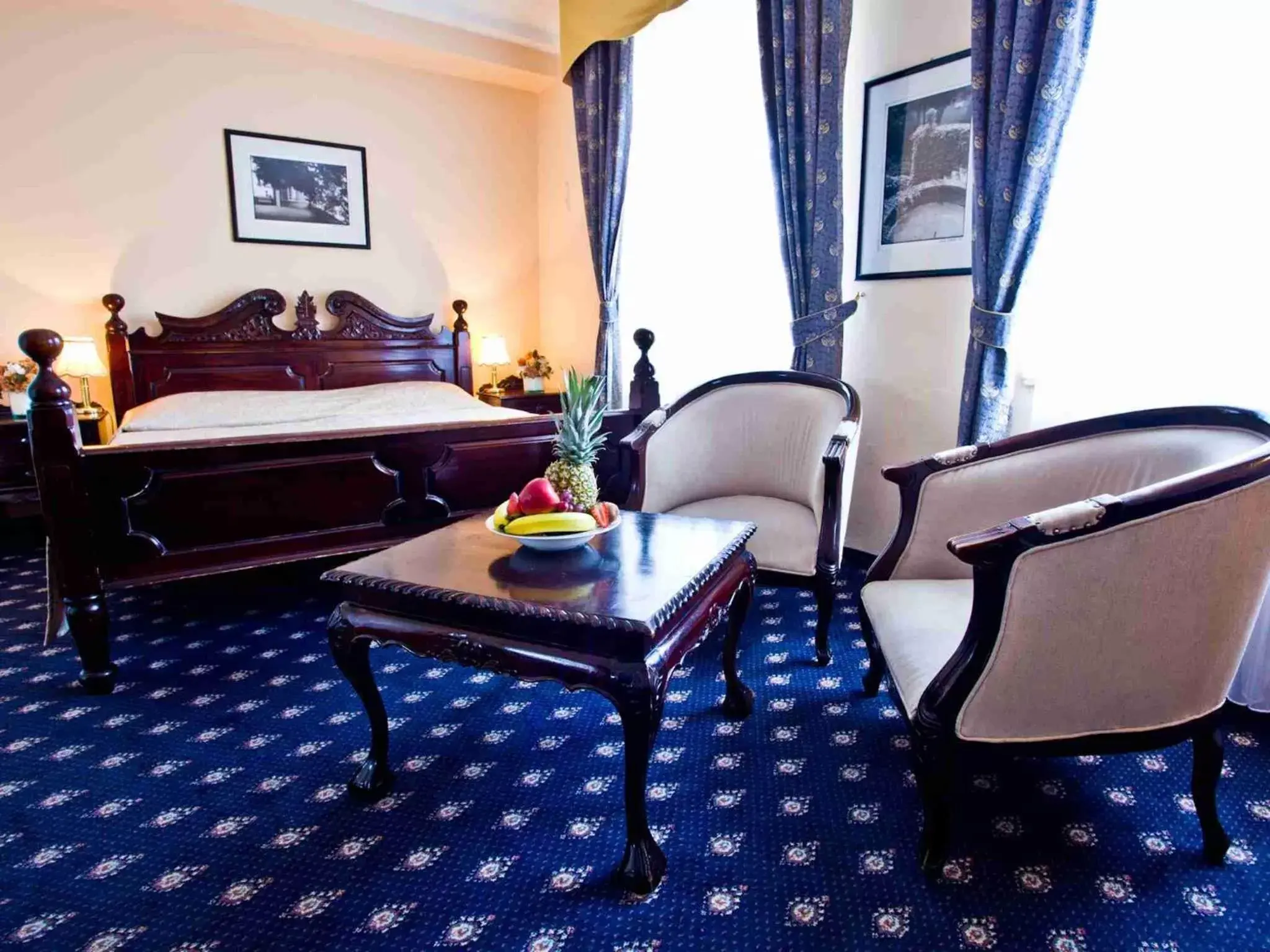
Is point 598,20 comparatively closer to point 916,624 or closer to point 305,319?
point 305,319

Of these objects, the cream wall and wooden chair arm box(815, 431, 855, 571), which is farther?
the cream wall

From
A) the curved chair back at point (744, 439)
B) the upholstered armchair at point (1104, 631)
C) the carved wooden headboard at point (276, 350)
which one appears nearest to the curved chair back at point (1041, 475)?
the upholstered armchair at point (1104, 631)

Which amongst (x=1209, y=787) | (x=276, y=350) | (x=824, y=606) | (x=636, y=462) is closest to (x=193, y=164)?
(x=276, y=350)

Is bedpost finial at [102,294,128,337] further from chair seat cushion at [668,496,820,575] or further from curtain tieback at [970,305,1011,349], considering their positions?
curtain tieback at [970,305,1011,349]

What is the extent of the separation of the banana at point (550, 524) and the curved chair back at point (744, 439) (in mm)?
954

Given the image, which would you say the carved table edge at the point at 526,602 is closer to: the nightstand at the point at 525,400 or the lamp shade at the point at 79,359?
the lamp shade at the point at 79,359

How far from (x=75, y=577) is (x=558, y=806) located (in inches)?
62.7

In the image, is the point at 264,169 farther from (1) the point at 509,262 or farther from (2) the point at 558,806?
(2) the point at 558,806

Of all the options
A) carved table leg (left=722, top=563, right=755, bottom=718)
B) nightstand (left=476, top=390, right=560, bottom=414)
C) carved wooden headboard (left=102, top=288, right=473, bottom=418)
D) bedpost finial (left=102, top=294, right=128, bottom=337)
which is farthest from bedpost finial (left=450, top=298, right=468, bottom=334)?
carved table leg (left=722, top=563, right=755, bottom=718)

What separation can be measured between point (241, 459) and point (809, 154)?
240cm

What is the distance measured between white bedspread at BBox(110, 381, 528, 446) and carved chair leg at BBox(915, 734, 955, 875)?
80.5 inches

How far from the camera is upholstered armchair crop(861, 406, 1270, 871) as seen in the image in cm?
120

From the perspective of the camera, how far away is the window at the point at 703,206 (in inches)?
130

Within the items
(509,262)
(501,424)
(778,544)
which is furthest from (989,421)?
(509,262)
